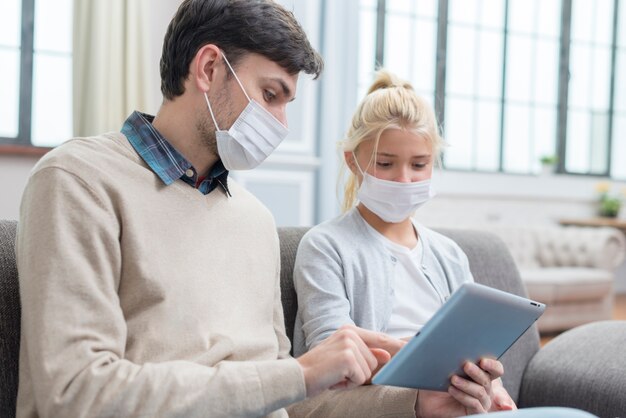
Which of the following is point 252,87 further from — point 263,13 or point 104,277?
point 104,277

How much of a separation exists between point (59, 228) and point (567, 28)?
6.85 metres

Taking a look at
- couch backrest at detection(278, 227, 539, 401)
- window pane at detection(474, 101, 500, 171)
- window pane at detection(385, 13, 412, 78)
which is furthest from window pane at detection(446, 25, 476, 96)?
couch backrest at detection(278, 227, 539, 401)

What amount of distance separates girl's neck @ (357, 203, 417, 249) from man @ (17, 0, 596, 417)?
364 mm

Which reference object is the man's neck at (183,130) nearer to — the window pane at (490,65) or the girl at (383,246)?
the girl at (383,246)

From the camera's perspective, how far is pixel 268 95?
4.18 feet

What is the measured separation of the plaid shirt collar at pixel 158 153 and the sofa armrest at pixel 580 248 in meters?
4.59

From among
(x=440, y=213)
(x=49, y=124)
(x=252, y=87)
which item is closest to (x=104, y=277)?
(x=252, y=87)

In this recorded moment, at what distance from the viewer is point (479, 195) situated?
20.7 feet

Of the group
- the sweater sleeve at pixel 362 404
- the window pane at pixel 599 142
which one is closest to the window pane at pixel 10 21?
the sweater sleeve at pixel 362 404

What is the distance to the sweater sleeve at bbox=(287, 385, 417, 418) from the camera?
1.31 m

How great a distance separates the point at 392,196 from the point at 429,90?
493cm

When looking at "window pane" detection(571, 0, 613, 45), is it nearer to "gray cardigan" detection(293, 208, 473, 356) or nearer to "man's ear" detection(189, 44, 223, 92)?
"gray cardigan" detection(293, 208, 473, 356)

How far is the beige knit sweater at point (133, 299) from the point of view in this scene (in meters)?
0.90

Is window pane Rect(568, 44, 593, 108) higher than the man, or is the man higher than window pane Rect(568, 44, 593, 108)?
window pane Rect(568, 44, 593, 108)
